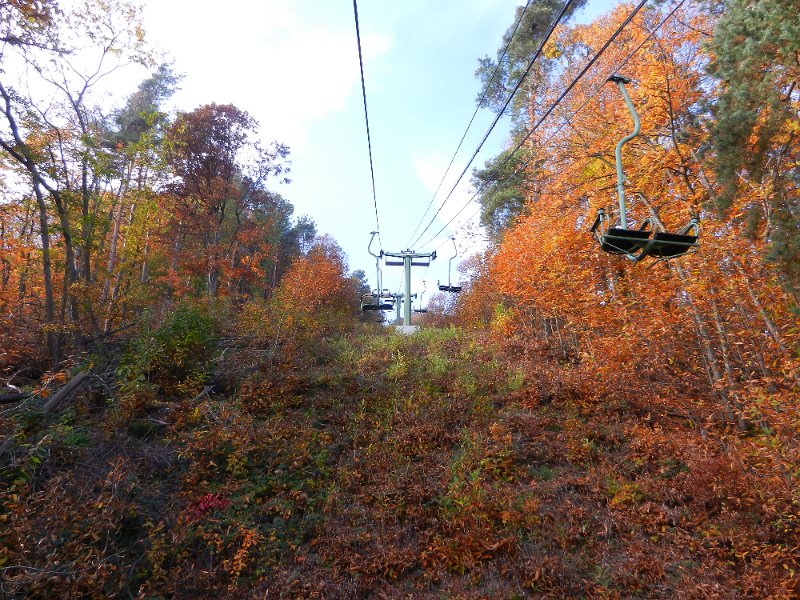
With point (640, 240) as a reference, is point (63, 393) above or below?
below

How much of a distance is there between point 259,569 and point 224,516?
3.70 ft

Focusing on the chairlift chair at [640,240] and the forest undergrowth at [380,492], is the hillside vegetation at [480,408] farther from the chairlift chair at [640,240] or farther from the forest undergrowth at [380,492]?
the chairlift chair at [640,240]

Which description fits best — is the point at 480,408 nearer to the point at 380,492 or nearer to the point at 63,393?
the point at 380,492

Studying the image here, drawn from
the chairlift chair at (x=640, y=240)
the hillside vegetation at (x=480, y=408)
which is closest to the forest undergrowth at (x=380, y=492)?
the hillside vegetation at (x=480, y=408)

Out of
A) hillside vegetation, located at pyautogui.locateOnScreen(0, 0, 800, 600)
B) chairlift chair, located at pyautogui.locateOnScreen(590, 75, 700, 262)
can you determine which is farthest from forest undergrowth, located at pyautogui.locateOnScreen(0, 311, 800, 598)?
chairlift chair, located at pyautogui.locateOnScreen(590, 75, 700, 262)


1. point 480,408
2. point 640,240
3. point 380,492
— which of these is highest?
point 640,240

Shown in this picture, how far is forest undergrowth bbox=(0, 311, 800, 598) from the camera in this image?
4.99 meters

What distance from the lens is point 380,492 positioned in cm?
703

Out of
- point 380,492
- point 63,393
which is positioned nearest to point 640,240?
point 380,492

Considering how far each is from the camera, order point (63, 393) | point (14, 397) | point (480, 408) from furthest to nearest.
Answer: point (480, 408) < point (63, 393) < point (14, 397)

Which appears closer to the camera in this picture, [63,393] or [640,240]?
[640,240]

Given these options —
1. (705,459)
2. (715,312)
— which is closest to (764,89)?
(715,312)

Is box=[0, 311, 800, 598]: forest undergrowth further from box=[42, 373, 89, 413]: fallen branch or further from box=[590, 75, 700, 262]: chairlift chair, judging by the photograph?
box=[590, 75, 700, 262]: chairlift chair

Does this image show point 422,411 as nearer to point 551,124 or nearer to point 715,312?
point 715,312
